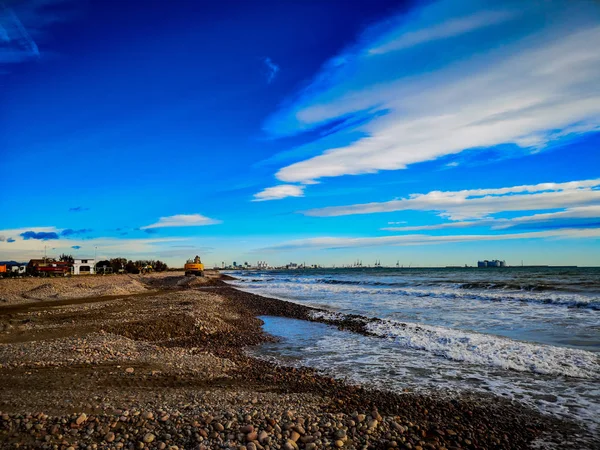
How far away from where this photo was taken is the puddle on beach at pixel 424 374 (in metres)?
7.46

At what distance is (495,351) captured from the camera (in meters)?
11.4

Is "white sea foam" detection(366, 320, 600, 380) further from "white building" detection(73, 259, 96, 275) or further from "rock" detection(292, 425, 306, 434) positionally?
"white building" detection(73, 259, 96, 275)

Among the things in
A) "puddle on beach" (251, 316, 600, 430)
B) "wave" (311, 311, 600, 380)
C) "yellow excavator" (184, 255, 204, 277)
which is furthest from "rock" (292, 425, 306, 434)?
"yellow excavator" (184, 255, 204, 277)

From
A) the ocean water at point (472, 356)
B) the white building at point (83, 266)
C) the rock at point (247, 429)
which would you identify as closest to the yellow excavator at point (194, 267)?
the white building at point (83, 266)

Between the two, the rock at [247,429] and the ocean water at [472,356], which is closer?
the rock at [247,429]

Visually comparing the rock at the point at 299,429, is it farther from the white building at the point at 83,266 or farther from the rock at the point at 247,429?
the white building at the point at 83,266

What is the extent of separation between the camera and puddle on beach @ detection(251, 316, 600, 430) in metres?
7.46

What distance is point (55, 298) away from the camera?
1113 inches

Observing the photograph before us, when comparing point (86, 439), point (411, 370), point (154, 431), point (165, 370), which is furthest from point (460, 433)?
point (165, 370)

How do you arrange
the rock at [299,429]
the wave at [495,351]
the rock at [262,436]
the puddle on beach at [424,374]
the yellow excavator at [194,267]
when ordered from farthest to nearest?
the yellow excavator at [194,267] < the wave at [495,351] < the puddle on beach at [424,374] < the rock at [299,429] < the rock at [262,436]

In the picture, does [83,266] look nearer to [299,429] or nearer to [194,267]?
[194,267]

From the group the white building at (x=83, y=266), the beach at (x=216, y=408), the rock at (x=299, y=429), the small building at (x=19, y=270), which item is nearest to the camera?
the beach at (x=216, y=408)

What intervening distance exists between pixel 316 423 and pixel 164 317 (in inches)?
484

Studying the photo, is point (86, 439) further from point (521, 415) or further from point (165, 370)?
point (521, 415)
